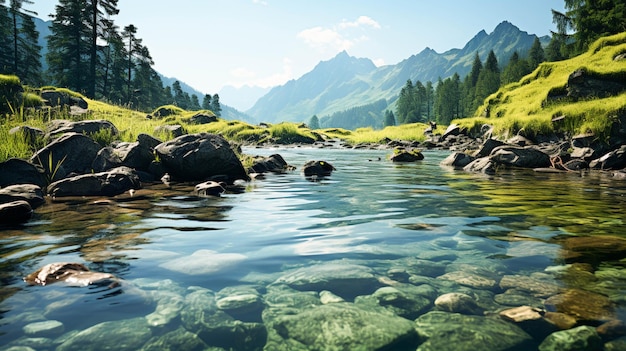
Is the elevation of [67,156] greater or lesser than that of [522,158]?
greater

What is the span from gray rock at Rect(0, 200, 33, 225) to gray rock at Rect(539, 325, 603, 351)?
7.11 metres

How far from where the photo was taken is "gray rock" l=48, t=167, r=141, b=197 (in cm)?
833

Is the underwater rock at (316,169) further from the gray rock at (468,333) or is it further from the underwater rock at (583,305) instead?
the gray rock at (468,333)

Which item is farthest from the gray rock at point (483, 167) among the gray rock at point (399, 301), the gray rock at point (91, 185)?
the gray rock at point (399, 301)

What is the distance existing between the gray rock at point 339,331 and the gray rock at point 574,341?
85 centimetres

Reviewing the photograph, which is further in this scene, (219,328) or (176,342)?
(219,328)

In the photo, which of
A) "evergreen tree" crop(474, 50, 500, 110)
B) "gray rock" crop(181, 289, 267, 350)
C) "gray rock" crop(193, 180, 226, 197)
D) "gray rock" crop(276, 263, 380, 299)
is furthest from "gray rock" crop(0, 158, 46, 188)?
"evergreen tree" crop(474, 50, 500, 110)

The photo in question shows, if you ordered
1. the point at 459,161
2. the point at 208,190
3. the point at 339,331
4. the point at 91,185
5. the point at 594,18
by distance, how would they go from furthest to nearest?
the point at 594,18
the point at 459,161
the point at 208,190
the point at 91,185
the point at 339,331

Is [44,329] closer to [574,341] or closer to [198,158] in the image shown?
[574,341]

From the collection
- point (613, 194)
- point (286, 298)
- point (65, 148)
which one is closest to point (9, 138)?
Answer: point (65, 148)

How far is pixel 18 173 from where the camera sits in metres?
8.27

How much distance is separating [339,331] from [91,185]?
25.8ft

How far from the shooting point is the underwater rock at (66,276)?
3436mm

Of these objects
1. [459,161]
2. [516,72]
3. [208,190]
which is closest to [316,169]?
[208,190]
